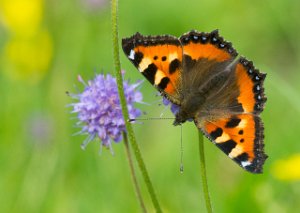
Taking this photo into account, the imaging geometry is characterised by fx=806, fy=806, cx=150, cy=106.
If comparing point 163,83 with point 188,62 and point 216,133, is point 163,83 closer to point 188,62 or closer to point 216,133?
point 188,62

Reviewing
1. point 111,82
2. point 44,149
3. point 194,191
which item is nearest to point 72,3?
point 44,149

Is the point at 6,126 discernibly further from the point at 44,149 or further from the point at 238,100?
the point at 238,100

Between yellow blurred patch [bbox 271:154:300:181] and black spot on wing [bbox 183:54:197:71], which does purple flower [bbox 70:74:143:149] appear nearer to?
black spot on wing [bbox 183:54:197:71]

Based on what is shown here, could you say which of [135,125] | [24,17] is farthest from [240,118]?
[24,17]

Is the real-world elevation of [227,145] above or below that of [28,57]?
below

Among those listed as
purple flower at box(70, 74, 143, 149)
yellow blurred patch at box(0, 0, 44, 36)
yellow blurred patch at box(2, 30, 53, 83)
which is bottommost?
purple flower at box(70, 74, 143, 149)

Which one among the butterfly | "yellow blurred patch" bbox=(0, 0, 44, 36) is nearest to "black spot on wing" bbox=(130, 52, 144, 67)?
the butterfly

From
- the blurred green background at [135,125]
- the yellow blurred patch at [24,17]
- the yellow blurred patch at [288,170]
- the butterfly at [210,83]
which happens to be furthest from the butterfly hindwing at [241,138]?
the yellow blurred patch at [24,17]

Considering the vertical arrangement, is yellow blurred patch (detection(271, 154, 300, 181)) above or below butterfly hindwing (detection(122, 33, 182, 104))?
below
